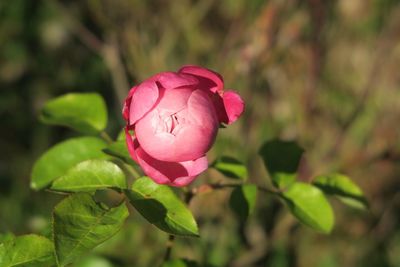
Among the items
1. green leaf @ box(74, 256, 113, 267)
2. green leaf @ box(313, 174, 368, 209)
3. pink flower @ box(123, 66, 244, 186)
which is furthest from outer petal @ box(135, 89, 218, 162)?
green leaf @ box(74, 256, 113, 267)

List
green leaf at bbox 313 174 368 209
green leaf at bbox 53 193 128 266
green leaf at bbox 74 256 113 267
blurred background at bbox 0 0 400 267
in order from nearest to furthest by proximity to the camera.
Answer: green leaf at bbox 53 193 128 266, green leaf at bbox 313 174 368 209, green leaf at bbox 74 256 113 267, blurred background at bbox 0 0 400 267

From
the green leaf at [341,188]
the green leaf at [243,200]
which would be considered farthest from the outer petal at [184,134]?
the green leaf at [341,188]

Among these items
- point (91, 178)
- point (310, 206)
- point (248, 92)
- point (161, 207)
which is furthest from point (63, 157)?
point (248, 92)

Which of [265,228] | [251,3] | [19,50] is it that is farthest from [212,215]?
[19,50]

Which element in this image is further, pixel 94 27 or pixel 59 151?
pixel 94 27

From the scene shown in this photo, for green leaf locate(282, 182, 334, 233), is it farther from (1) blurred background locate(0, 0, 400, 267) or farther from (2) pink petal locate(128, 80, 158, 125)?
(1) blurred background locate(0, 0, 400, 267)

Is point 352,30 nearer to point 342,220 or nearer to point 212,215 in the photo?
point 342,220

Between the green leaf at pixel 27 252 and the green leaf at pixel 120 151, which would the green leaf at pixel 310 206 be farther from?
the green leaf at pixel 27 252

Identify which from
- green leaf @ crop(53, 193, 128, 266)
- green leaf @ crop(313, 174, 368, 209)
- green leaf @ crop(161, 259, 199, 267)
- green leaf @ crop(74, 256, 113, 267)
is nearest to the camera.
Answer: green leaf @ crop(53, 193, 128, 266)
